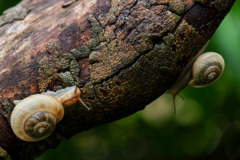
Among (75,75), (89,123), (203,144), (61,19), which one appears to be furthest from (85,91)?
(203,144)

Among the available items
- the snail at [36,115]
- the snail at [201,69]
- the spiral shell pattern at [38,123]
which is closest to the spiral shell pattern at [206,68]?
the snail at [201,69]

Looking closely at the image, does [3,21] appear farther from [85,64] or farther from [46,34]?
[85,64]

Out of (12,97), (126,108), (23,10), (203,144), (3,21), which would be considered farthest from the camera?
(203,144)

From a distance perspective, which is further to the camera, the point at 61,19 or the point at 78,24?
the point at 61,19

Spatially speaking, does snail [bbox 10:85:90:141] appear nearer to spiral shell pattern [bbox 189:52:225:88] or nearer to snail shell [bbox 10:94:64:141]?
snail shell [bbox 10:94:64:141]

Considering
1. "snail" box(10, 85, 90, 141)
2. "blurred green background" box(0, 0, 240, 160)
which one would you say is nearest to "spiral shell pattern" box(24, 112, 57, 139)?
"snail" box(10, 85, 90, 141)

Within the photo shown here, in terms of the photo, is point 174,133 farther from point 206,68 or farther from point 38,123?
point 38,123

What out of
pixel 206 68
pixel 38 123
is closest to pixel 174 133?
pixel 206 68
